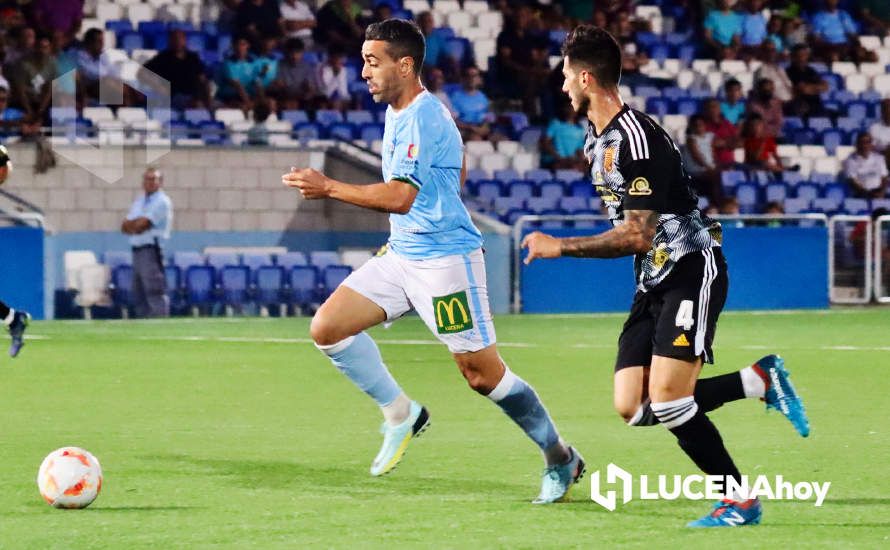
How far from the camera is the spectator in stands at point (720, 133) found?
83.4 feet

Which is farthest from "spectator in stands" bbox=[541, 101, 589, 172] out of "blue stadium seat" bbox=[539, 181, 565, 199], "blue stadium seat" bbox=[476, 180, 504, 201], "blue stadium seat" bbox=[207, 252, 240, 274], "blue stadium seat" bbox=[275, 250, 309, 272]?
"blue stadium seat" bbox=[207, 252, 240, 274]

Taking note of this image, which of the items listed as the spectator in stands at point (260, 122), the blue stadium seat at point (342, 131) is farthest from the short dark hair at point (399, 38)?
the blue stadium seat at point (342, 131)

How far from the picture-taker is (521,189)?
24.5 m

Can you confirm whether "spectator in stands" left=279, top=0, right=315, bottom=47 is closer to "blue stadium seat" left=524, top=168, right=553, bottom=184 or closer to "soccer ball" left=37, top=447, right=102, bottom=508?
"blue stadium seat" left=524, top=168, right=553, bottom=184

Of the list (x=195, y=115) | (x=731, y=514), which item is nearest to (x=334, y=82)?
(x=195, y=115)

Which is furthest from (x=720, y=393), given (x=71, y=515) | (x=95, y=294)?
(x=95, y=294)

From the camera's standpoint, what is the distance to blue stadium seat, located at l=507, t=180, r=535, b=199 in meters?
24.5

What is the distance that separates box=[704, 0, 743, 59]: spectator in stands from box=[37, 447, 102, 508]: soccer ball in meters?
22.7

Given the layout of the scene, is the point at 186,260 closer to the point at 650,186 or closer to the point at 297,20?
the point at 297,20

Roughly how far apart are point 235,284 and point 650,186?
16226mm

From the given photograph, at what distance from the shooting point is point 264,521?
6.78 meters

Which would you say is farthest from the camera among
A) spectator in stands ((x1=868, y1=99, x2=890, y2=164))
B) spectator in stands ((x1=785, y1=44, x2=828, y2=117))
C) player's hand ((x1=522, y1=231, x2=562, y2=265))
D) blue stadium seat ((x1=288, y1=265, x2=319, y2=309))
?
spectator in stands ((x1=785, y1=44, x2=828, y2=117))

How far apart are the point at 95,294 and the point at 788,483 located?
1503 centimetres

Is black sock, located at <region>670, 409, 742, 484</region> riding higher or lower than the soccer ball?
higher
